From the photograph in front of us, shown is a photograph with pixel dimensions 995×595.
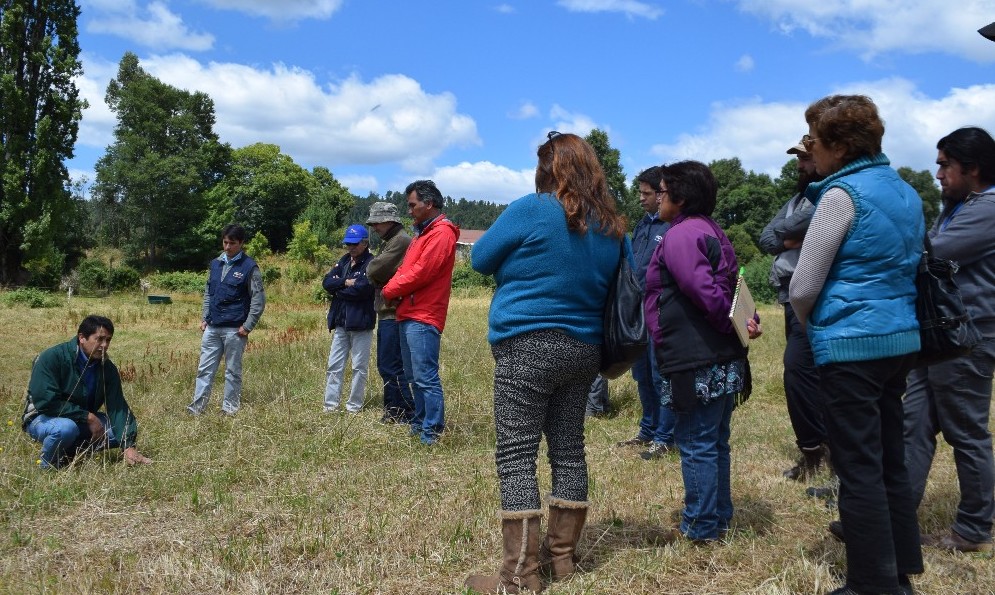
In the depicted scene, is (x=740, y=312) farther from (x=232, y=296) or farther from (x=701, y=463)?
(x=232, y=296)

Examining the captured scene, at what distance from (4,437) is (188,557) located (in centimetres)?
353

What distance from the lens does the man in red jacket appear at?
235 inches

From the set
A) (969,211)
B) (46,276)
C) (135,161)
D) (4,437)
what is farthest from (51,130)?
(969,211)

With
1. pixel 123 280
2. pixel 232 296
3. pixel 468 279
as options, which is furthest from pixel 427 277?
pixel 123 280

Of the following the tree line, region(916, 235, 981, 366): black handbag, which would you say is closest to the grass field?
region(916, 235, 981, 366): black handbag

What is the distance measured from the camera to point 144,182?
4412cm

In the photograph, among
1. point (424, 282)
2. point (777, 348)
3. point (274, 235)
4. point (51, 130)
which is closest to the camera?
point (424, 282)

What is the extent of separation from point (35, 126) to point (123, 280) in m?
7.12

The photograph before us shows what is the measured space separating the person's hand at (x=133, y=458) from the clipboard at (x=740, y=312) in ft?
13.6

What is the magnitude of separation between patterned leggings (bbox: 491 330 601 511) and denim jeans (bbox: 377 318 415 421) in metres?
3.80

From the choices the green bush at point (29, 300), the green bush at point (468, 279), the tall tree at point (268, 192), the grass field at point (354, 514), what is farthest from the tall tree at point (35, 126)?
the grass field at point (354, 514)

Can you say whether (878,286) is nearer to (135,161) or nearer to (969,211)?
(969,211)

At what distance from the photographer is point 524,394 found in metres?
3.13

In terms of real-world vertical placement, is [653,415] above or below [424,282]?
below
